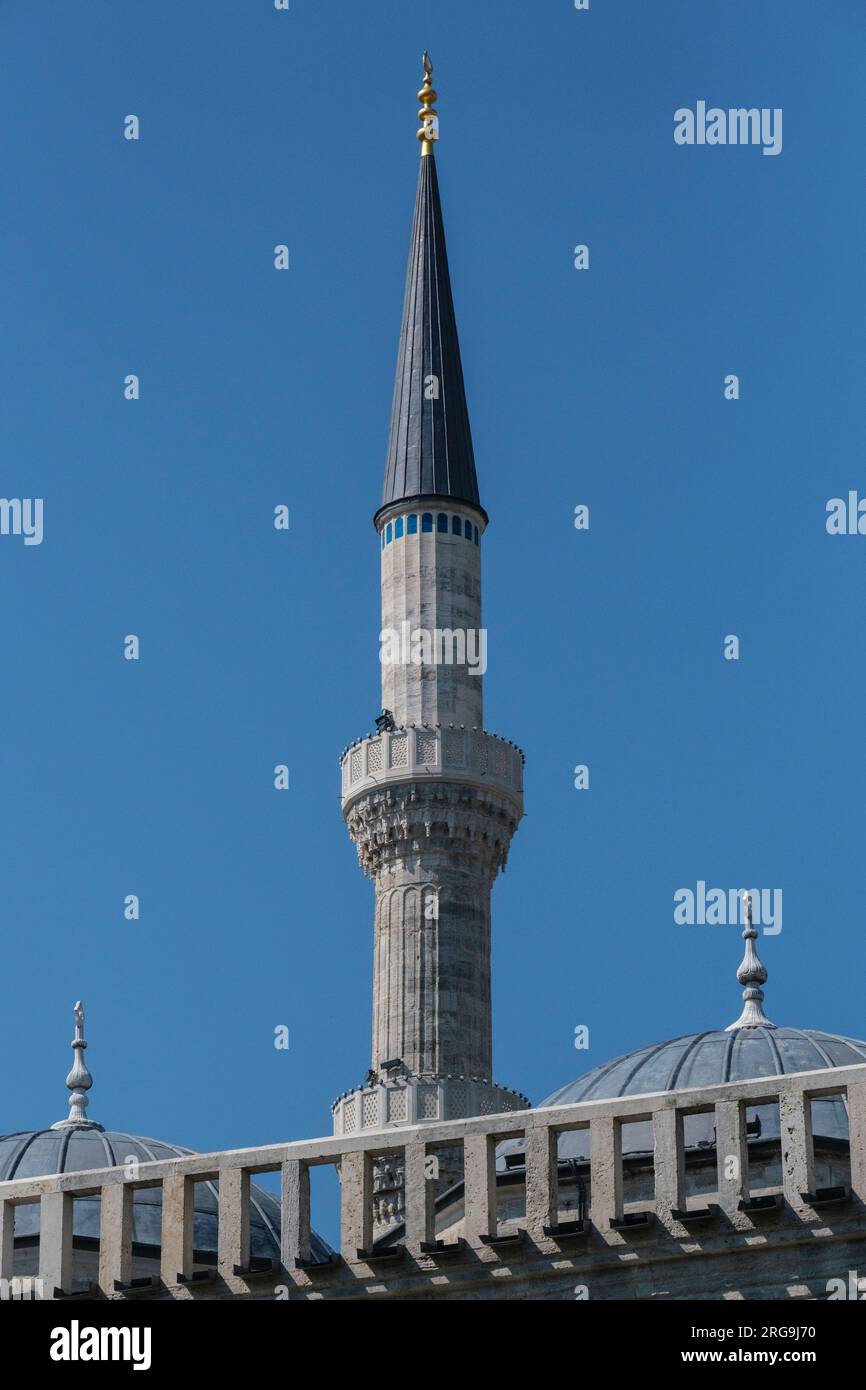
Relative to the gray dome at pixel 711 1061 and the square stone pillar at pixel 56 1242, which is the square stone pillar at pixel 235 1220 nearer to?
the square stone pillar at pixel 56 1242

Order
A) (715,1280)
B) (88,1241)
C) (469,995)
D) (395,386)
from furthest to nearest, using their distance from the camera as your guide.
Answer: (395,386) < (469,995) < (88,1241) < (715,1280)

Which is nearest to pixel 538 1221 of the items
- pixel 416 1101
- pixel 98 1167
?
pixel 98 1167

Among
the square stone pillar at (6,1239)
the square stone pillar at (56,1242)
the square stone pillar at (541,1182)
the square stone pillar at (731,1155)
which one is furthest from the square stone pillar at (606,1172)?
the square stone pillar at (6,1239)

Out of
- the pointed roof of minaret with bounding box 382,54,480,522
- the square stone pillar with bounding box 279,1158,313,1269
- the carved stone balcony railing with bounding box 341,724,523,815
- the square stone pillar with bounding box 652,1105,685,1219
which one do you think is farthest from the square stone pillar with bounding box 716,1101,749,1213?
the pointed roof of minaret with bounding box 382,54,480,522

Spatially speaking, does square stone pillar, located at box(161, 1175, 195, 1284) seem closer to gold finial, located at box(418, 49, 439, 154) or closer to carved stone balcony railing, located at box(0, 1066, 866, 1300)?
carved stone balcony railing, located at box(0, 1066, 866, 1300)
